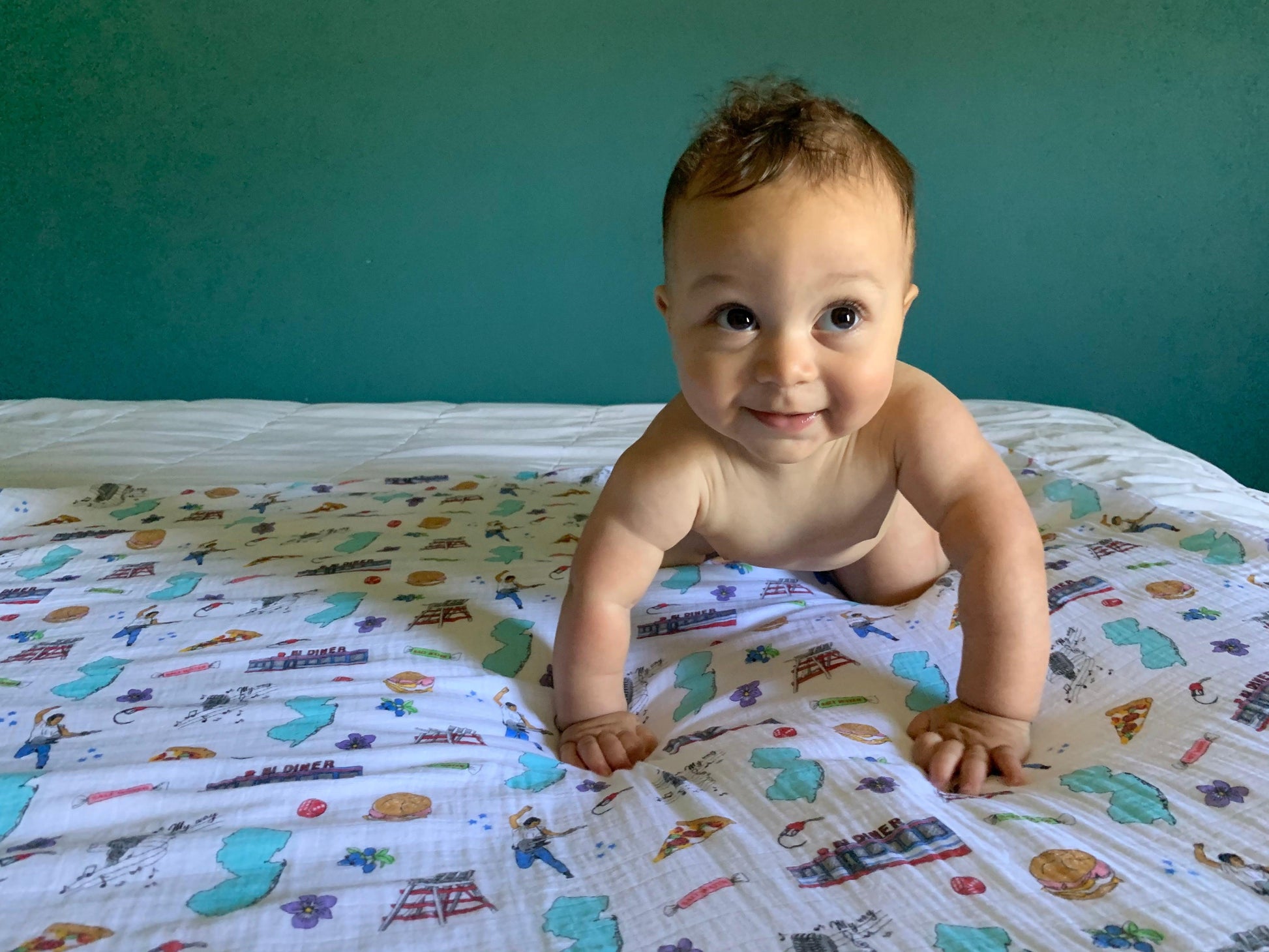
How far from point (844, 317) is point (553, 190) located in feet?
5.57

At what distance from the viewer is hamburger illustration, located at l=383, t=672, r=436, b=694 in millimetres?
798

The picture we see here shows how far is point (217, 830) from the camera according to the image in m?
0.59

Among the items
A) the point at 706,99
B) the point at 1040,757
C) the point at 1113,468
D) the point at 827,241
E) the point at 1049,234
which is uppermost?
the point at 706,99

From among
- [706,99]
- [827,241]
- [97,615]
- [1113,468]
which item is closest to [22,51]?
[706,99]

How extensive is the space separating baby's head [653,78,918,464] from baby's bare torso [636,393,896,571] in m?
0.10

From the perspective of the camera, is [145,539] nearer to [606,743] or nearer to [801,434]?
[606,743]

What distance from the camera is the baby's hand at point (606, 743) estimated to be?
752 mm

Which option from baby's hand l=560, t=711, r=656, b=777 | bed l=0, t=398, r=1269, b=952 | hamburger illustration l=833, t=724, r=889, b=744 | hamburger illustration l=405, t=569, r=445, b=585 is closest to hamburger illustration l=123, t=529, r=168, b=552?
bed l=0, t=398, r=1269, b=952

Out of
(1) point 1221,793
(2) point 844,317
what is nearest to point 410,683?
(2) point 844,317

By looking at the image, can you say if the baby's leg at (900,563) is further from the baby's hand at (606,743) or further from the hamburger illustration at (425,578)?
the hamburger illustration at (425,578)

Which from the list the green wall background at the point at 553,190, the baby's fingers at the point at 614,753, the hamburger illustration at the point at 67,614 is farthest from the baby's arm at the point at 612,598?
the green wall background at the point at 553,190

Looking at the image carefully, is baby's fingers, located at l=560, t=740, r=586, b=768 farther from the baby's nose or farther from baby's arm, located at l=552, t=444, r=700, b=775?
the baby's nose

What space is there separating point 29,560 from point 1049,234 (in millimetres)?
2144

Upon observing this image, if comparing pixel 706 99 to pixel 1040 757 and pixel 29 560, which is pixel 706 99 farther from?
pixel 1040 757
